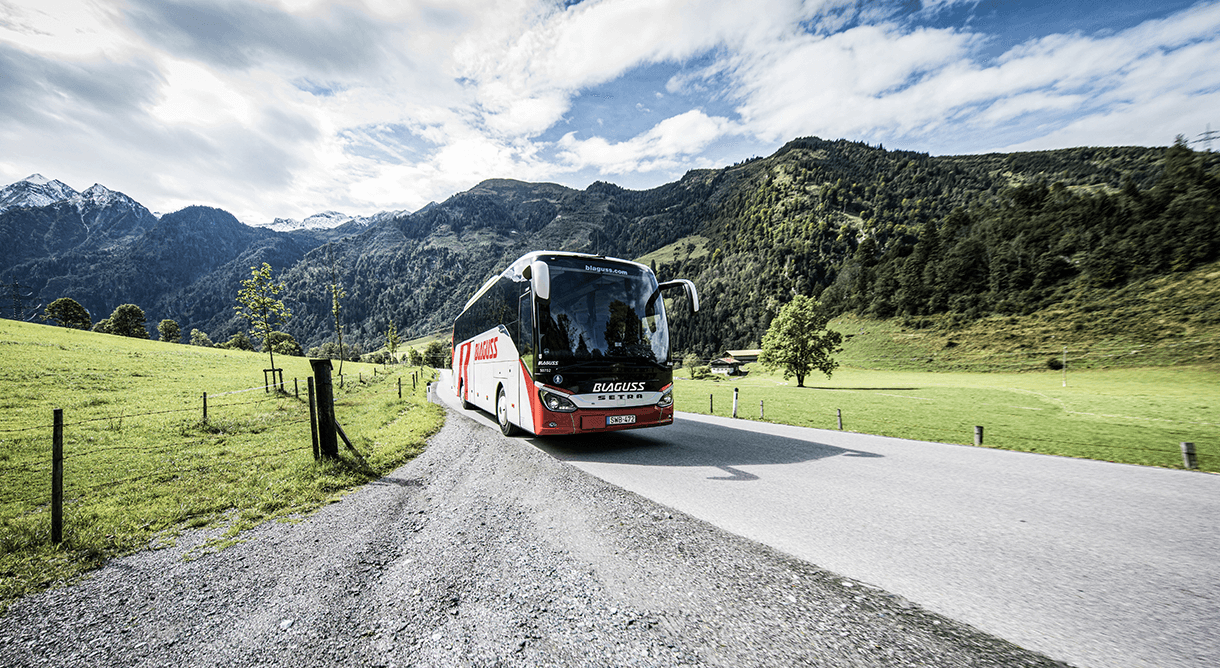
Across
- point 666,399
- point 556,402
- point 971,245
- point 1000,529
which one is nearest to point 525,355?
point 556,402

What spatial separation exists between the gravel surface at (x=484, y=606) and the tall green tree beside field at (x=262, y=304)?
143ft

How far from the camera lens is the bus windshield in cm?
882

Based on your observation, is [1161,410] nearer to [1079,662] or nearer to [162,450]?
[1079,662]

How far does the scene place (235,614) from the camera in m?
3.27

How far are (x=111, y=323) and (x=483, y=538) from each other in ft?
383

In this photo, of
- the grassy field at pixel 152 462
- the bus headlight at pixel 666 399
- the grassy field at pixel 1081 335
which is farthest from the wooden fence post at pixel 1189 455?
the grassy field at pixel 1081 335

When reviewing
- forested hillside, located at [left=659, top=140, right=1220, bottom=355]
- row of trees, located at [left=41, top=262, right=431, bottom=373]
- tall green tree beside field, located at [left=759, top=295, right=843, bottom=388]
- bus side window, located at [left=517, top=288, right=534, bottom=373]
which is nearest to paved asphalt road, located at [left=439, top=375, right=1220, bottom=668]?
bus side window, located at [left=517, top=288, right=534, bottom=373]

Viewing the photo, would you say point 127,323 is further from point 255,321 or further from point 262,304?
point 262,304

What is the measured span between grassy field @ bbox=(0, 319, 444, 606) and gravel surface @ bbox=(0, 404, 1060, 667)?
715 millimetres

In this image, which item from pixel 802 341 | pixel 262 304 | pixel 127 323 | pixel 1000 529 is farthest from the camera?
pixel 127 323

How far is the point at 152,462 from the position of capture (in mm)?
9102

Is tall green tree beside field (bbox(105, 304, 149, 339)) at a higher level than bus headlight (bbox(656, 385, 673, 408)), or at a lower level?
higher

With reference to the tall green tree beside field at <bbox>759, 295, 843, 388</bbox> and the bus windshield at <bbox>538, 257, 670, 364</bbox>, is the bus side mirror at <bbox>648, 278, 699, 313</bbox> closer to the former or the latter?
the bus windshield at <bbox>538, 257, 670, 364</bbox>

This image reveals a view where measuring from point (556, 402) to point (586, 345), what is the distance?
53.7 inches
